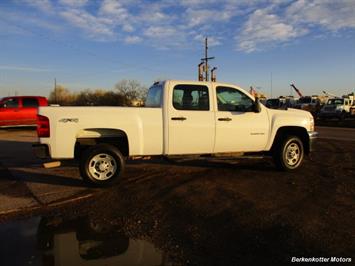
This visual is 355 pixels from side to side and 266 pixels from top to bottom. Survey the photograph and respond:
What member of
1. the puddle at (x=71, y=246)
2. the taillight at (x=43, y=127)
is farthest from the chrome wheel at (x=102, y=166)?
the puddle at (x=71, y=246)

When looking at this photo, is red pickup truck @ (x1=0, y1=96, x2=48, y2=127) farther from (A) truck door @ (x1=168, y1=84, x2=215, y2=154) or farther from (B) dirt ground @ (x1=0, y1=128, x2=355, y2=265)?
(A) truck door @ (x1=168, y1=84, x2=215, y2=154)

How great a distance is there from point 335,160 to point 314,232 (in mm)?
6281

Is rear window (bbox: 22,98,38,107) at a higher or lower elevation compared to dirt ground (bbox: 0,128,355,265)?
higher

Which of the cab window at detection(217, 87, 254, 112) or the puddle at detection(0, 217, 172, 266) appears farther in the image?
the cab window at detection(217, 87, 254, 112)

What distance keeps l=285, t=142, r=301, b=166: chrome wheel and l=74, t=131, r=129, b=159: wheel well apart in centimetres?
370

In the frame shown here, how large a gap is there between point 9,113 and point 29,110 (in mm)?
1076

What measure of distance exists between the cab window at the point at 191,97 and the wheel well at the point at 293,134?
1961mm

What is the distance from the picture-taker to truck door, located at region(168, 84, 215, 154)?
26.6ft

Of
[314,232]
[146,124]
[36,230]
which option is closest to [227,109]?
[146,124]

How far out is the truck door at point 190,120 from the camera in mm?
8098

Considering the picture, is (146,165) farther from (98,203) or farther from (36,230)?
(36,230)

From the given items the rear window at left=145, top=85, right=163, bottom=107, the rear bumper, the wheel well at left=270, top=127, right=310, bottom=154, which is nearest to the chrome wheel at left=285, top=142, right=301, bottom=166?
the wheel well at left=270, top=127, right=310, bottom=154

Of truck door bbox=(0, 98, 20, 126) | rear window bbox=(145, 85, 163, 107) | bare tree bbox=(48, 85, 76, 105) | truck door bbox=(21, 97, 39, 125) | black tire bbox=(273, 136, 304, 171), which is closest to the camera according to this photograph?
rear window bbox=(145, 85, 163, 107)

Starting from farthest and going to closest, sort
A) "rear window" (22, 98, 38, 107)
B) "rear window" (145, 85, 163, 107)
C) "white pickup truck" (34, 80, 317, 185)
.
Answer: "rear window" (22, 98, 38, 107) < "rear window" (145, 85, 163, 107) < "white pickup truck" (34, 80, 317, 185)
